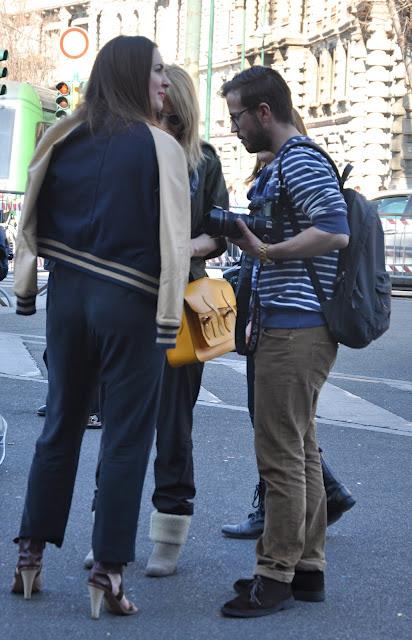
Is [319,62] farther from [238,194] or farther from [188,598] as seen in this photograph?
[188,598]

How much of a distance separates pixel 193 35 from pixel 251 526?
16.1 metres

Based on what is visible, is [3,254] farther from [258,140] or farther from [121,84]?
[121,84]

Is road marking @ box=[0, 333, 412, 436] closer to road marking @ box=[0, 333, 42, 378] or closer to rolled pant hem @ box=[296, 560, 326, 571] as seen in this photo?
road marking @ box=[0, 333, 42, 378]

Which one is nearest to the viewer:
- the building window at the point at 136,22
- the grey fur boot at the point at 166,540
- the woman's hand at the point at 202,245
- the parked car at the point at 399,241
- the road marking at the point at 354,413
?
the woman's hand at the point at 202,245

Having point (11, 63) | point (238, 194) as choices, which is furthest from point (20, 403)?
point (11, 63)

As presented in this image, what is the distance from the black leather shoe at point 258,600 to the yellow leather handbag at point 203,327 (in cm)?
79

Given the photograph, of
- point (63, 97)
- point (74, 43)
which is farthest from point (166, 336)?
point (63, 97)

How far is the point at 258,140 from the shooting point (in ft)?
15.9

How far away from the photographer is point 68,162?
459 centimetres

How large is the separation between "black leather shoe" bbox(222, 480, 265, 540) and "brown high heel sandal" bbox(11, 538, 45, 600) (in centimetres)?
125

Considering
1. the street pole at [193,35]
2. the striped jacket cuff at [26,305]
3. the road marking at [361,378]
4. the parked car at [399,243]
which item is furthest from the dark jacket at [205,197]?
the parked car at [399,243]

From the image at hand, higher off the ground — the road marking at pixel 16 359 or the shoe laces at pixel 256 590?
the road marking at pixel 16 359

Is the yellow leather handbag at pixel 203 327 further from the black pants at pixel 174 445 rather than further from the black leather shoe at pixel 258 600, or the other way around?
the black leather shoe at pixel 258 600

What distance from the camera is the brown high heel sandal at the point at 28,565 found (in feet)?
15.7
